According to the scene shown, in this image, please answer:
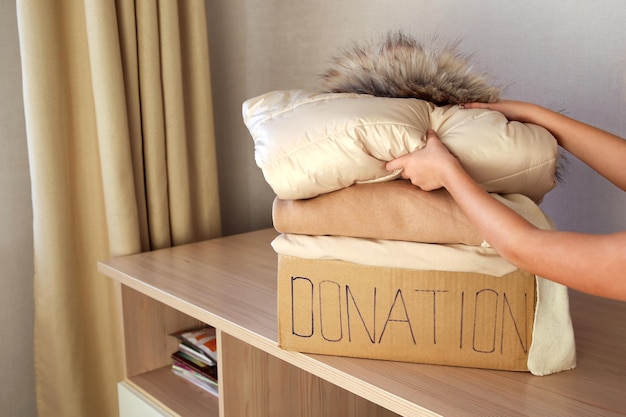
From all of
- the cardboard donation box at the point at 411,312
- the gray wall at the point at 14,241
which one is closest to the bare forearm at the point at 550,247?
the cardboard donation box at the point at 411,312

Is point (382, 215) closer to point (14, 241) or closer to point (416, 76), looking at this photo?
point (416, 76)

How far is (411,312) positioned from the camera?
0.71 meters

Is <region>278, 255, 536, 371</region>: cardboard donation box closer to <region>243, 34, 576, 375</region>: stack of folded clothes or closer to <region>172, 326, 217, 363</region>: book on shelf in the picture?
<region>243, 34, 576, 375</region>: stack of folded clothes

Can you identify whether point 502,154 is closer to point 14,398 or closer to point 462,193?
point 462,193

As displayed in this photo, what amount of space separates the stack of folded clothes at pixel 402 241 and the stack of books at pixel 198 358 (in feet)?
1.66

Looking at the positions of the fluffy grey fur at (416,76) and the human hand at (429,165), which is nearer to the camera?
the human hand at (429,165)

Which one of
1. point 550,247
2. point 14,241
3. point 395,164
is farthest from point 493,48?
point 14,241

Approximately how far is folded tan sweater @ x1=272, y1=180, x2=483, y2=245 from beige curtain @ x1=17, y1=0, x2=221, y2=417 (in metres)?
0.74

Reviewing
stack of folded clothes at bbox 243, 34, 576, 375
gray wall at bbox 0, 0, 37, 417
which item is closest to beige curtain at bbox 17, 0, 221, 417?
gray wall at bbox 0, 0, 37, 417

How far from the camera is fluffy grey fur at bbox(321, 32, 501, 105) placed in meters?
0.78

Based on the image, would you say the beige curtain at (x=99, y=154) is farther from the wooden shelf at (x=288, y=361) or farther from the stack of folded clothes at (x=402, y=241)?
the stack of folded clothes at (x=402, y=241)

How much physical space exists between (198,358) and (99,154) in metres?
0.57

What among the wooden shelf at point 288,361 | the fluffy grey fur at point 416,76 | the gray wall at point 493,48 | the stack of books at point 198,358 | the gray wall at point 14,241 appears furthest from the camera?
the gray wall at point 14,241

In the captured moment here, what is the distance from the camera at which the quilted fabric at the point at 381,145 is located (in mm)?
702
